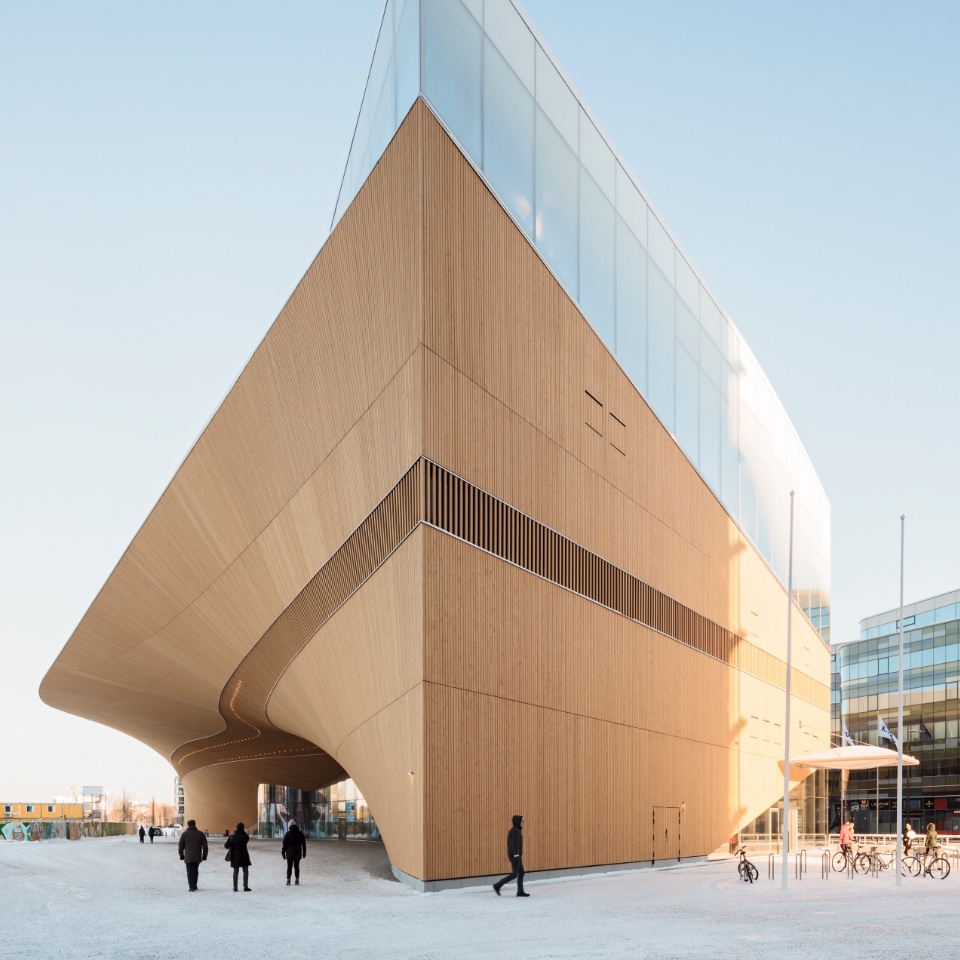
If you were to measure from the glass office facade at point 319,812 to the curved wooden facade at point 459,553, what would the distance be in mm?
9329

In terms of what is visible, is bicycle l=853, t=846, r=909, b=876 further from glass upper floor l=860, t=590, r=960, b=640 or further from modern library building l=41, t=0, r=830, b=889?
glass upper floor l=860, t=590, r=960, b=640

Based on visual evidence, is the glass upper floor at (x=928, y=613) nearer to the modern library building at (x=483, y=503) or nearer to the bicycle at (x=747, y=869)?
the modern library building at (x=483, y=503)

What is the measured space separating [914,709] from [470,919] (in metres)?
64.9

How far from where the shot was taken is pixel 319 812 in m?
46.3

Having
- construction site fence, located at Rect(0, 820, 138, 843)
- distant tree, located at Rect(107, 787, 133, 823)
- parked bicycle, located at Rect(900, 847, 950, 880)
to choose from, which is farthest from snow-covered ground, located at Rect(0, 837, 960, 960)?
distant tree, located at Rect(107, 787, 133, 823)

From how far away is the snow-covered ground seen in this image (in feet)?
33.6

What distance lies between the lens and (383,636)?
19.0m

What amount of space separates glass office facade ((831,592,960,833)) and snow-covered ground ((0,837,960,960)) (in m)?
51.1

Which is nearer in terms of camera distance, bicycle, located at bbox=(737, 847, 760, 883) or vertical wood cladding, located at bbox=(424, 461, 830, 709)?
vertical wood cladding, located at bbox=(424, 461, 830, 709)

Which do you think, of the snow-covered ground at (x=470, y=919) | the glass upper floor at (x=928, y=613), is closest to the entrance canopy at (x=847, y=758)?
the snow-covered ground at (x=470, y=919)

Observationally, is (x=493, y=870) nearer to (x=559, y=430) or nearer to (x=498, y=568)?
(x=498, y=568)

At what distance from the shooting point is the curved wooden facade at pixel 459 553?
1770 centimetres

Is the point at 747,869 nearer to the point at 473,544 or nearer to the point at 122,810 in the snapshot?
the point at 473,544

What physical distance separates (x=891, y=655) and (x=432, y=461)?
220 ft
